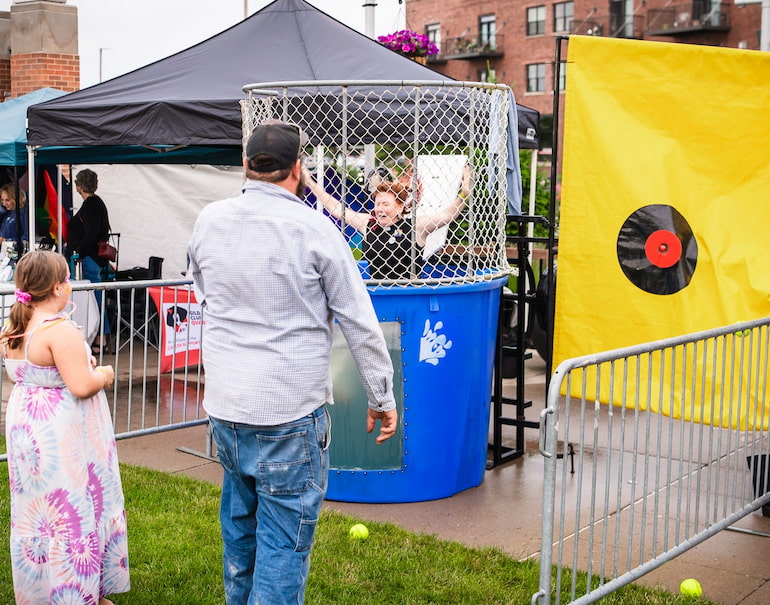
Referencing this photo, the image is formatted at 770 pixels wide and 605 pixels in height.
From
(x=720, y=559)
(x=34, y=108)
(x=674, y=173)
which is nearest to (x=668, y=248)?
(x=674, y=173)

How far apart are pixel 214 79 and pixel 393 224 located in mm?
3525

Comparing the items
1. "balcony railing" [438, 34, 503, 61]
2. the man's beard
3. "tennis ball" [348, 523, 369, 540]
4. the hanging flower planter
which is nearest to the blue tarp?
the hanging flower planter

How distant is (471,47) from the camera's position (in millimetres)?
53656

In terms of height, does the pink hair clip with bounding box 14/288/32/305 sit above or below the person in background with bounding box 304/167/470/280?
below

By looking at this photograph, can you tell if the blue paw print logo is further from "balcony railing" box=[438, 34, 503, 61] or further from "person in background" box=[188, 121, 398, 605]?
"balcony railing" box=[438, 34, 503, 61]

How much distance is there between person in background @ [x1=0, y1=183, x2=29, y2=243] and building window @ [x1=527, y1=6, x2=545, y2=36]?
43.1 meters

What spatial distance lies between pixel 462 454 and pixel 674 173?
2044mm

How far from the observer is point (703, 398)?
4871mm

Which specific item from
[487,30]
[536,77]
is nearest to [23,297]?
[536,77]

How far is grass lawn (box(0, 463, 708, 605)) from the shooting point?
4414 mm

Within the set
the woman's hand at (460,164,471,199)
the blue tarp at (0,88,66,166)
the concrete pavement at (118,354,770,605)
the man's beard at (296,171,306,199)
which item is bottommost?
the concrete pavement at (118,354,770,605)

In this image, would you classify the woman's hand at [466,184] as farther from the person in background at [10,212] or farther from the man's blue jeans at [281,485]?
the person in background at [10,212]

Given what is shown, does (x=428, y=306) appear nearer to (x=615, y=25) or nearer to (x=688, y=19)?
(x=688, y=19)

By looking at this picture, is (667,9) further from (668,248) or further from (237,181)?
(668,248)
